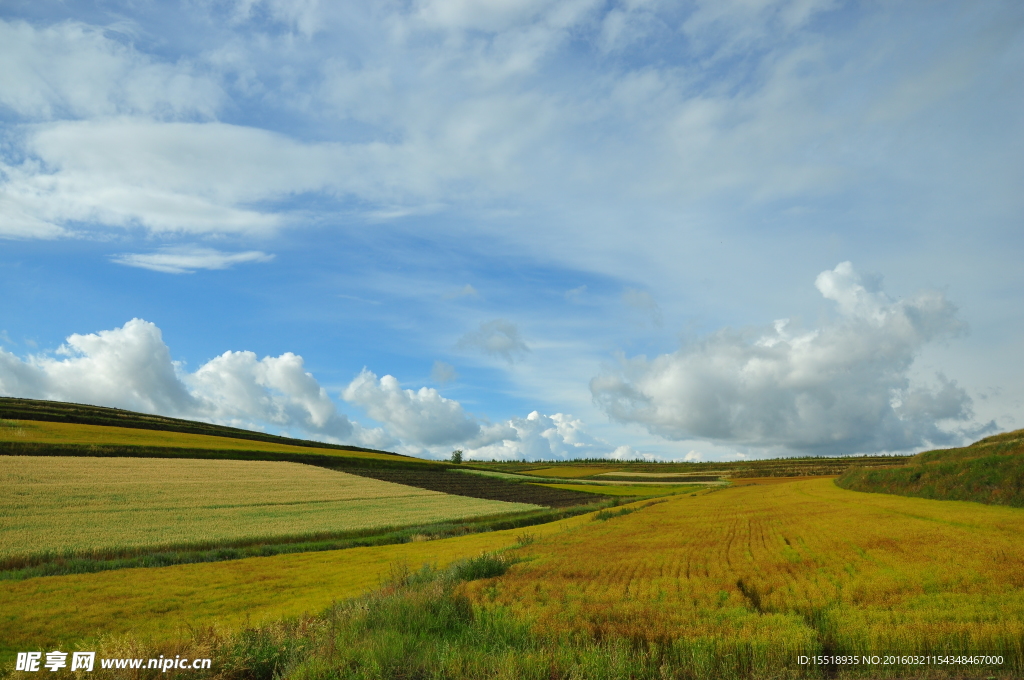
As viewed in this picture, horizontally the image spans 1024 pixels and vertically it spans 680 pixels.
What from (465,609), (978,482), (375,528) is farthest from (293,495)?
(978,482)

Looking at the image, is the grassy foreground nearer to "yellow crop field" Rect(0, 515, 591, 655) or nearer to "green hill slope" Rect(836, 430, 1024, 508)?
"yellow crop field" Rect(0, 515, 591, 655)

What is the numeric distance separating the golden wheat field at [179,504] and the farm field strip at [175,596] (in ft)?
17.8

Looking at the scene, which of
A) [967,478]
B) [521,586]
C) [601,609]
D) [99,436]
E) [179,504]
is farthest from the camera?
[99,436]

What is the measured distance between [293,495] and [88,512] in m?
14.9

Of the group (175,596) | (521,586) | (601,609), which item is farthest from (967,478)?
(175,596)

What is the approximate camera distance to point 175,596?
601 inches

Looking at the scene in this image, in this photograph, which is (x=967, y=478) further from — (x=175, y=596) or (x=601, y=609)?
(x=175, y=596)

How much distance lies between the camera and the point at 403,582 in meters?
14.9

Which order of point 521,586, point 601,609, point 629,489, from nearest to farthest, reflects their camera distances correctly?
point 601,609, point 521,586, point 629,489

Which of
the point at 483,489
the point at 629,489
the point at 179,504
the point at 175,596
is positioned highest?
the point at 179,504

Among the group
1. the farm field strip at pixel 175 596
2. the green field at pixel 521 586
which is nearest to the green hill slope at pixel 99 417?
the green field at pixel 521 586

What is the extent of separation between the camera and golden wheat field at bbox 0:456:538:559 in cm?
2344

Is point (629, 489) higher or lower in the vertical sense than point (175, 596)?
lower

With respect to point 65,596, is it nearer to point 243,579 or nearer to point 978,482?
point 243,579
